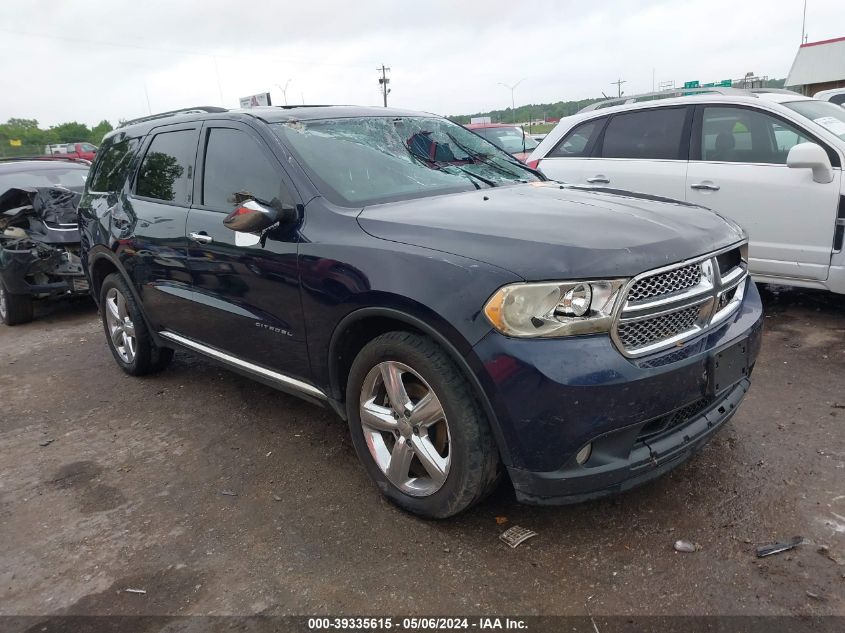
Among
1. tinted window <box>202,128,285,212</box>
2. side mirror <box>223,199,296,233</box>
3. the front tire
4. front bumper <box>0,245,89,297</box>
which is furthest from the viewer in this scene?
front bumper <box>0,245,89,297</box>

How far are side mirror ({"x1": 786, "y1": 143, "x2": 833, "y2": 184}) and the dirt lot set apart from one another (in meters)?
1.45

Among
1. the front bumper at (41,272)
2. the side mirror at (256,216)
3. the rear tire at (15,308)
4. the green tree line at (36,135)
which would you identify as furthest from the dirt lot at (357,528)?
the green tree line at (36,135)

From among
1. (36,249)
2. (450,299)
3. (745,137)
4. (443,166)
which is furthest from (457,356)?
(36,249)

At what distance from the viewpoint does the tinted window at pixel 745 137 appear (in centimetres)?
505

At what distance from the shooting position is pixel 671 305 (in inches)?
97.3

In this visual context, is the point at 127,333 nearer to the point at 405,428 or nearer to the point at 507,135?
the point at 405,428

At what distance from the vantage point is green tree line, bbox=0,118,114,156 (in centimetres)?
4606

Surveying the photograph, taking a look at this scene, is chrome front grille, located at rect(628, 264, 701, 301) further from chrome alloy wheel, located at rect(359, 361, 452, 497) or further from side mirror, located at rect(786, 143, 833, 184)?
side mirror, located at rect(786, 143, 833, 184)

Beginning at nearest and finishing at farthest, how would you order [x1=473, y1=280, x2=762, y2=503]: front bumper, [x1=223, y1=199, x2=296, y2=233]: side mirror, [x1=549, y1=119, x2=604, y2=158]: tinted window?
[x1=473, y1=280, x2=762, y2=503]: front bumper
[x1=223, y1=199, x2=296, y2=233]: side mirror
[x1=549, y1=119, x2=604, y2=158]: tinted window

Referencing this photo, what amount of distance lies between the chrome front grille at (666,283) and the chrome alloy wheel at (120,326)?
3.77 metres

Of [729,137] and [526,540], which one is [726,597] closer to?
Answer: [526,540]

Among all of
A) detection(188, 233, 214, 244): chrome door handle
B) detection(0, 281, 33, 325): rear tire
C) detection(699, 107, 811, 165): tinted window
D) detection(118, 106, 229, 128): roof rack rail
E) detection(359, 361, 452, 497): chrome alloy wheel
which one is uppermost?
detection(118, 106, 229, 128): roof rack rail

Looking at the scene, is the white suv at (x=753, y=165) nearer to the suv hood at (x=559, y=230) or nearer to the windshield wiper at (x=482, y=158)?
the windshield wiper at (x=482, y=158)

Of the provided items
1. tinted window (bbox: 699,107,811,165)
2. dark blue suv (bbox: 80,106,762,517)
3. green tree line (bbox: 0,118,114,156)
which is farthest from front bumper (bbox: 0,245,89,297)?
green tree line (bbox: 0,118,114,156)
